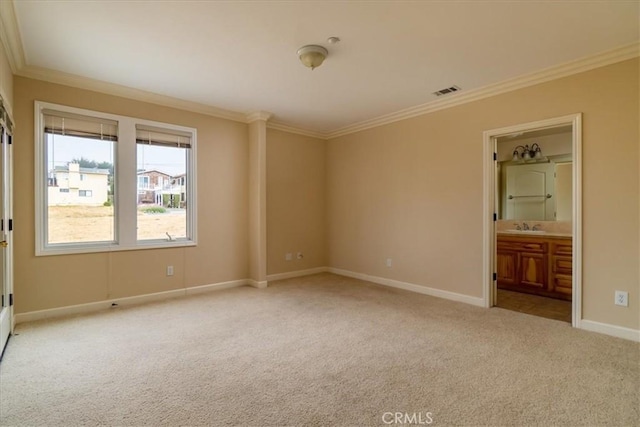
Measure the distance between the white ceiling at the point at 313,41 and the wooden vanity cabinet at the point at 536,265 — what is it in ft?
7.75

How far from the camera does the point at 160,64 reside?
3139 mm

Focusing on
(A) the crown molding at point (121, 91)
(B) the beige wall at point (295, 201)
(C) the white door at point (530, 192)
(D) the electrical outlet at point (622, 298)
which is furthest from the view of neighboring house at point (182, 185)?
(C) the white door at point (530, 192)

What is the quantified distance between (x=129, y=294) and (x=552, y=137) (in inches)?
250

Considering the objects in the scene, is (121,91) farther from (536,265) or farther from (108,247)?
(536,265)

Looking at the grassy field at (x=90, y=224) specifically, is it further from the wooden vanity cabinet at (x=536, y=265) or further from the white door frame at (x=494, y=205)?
the wooden vanity cabinet at (x=536, y=265)

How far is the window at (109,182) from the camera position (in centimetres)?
344

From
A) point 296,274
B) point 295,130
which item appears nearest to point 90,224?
point 296,274

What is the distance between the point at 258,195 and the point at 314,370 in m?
2.97

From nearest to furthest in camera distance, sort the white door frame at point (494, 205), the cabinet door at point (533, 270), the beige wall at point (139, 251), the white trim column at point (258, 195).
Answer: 1. the white door frame at point (494, 205)
2. the beige wall at point (139, 251)
3. the cabinet door at point (533, 270)
4. the white trim column at point (258, 195)

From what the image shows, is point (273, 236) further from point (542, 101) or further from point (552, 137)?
point (552, 137)

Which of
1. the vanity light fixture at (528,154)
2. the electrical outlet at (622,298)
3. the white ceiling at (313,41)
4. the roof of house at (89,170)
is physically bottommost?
the electrical outlet at (622,298)

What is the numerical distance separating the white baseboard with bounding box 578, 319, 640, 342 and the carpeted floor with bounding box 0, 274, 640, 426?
0.13 m

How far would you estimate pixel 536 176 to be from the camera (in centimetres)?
517

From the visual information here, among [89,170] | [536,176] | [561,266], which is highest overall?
[536,176]
